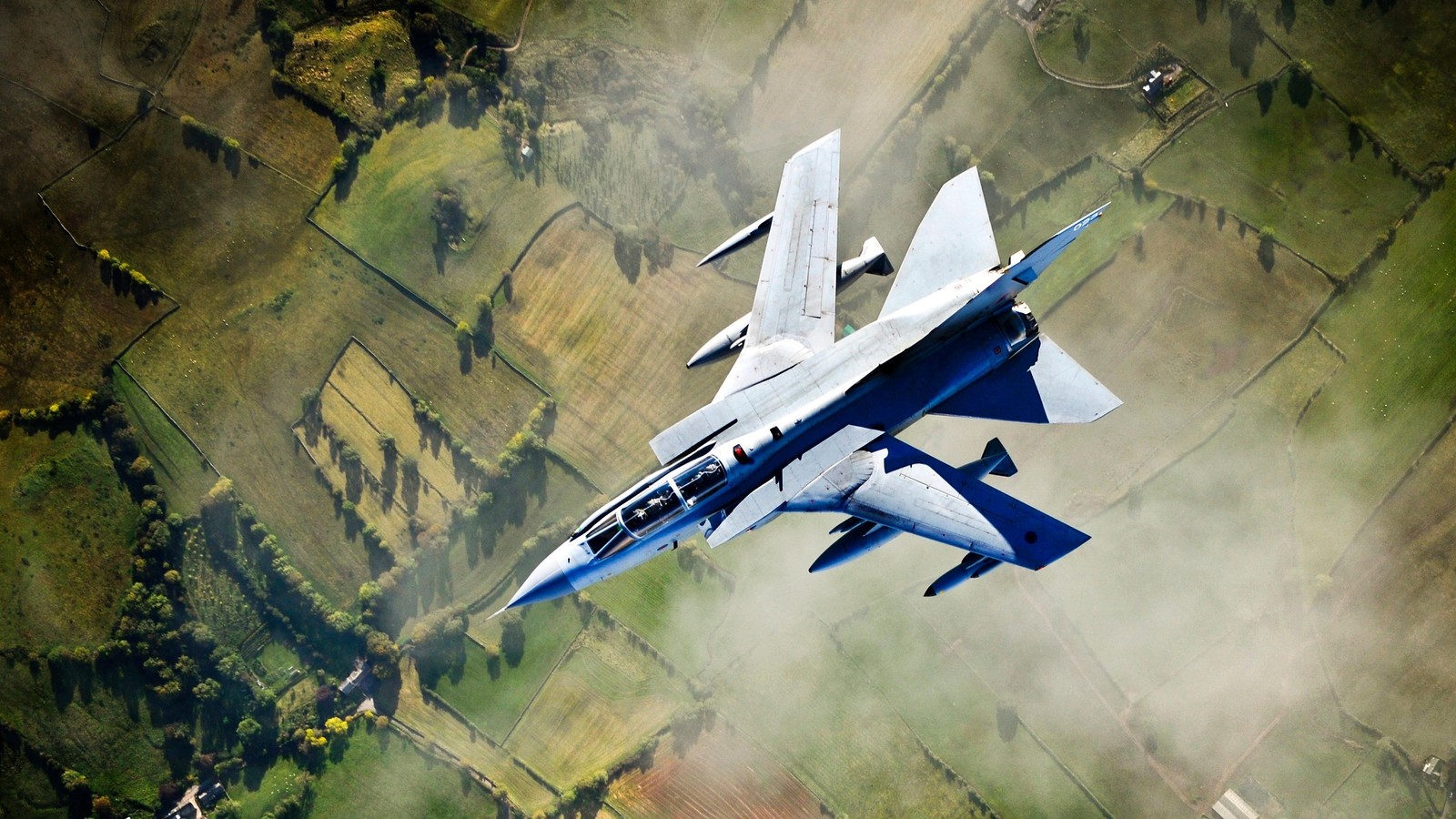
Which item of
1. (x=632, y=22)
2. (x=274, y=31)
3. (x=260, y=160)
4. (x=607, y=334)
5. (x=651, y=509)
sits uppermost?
(x=274, y=31)

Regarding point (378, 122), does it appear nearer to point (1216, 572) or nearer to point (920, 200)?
point (920, 200)

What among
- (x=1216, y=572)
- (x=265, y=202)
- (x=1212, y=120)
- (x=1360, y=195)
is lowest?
(x=1216, y=572)

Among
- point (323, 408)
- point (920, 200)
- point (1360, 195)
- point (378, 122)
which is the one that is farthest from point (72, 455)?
point (1360, 195)

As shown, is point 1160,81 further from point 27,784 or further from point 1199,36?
point 27,784

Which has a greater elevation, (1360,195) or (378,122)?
(378,122)

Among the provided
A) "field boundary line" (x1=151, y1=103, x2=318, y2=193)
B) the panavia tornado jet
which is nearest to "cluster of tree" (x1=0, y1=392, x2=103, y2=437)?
"field boundary line" (x1=151, y1=103, x2=318, y2=193)

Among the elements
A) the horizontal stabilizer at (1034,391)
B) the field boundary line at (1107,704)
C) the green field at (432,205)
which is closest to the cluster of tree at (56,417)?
the green field at (432,205)

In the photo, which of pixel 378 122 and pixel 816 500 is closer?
pixel 816 500

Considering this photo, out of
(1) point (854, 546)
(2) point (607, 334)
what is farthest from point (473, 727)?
(1) point (854, 546)
